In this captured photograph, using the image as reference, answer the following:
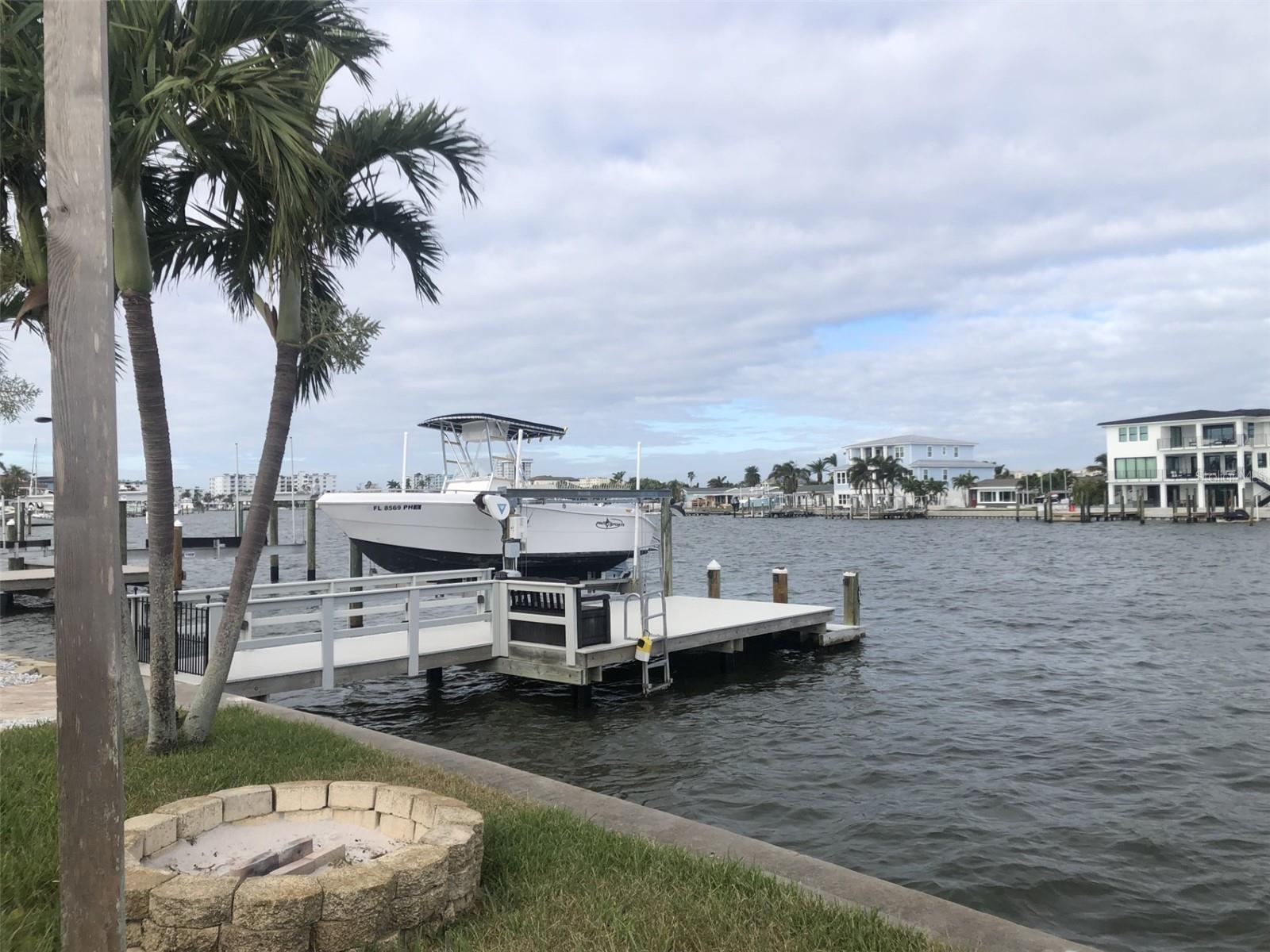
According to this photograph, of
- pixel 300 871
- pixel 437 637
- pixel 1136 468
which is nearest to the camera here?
pixel 300 871

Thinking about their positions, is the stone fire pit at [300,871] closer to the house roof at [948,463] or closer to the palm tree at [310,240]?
the palm tree at [310,240]

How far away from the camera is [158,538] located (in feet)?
24.3

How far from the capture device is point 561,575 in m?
29.9

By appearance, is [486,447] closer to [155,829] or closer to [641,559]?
[641,559]

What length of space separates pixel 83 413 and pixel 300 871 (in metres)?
2.61

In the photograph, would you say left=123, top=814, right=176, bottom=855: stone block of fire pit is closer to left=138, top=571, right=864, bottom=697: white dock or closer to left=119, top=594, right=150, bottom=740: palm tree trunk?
left=119, top=594, right=150, bottom=740: palm tree trunk

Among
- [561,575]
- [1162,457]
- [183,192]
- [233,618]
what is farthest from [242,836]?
[1162,457]

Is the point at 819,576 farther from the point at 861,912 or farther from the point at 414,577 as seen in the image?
the point at 861,912

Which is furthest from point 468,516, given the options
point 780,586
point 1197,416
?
point 1197,416

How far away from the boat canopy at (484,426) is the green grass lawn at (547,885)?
19737mm

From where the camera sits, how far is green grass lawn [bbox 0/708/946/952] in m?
4.37

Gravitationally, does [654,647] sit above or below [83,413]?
below

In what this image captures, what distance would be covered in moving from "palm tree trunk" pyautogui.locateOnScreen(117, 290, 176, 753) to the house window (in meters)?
105

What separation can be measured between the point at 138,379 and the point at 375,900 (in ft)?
16.0
